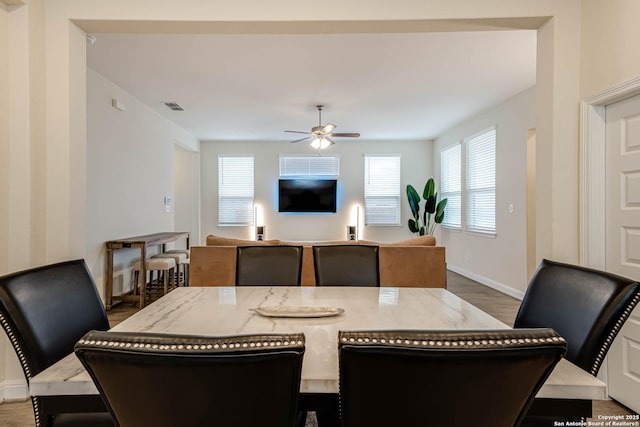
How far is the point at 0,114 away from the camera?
6.77 feet

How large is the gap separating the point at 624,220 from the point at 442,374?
2062mm

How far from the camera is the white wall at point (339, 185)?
7.56 metres

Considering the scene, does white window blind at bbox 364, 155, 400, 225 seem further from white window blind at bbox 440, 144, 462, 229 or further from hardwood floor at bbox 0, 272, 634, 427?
hardwood floor at bbox 0, 272, 634, 427

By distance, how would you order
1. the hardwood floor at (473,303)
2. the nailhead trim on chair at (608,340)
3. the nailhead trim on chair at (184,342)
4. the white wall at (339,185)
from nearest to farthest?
1. the nailhead trim on chair at (184,342)
2. the nailhead trim on chair at (608,340)
3. the hardwood floor at (473,303)
4. the white wall at (339,185)

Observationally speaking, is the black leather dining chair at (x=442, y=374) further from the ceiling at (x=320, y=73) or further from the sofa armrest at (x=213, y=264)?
the sofa armrest at (x=213, y=264)

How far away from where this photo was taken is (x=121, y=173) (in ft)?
14.5

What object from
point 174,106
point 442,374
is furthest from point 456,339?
point 174,106

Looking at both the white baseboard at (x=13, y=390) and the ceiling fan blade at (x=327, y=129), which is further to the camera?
the ceiling fan blade at (x=327, y=129)

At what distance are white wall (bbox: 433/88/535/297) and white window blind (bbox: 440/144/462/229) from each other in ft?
2.18

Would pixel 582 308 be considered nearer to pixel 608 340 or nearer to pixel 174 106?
pixel 608 340

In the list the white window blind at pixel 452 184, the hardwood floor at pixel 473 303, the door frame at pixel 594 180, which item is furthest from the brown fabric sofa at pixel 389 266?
the white window blind at pixel 452 184

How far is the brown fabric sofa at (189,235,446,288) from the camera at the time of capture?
3.55 m

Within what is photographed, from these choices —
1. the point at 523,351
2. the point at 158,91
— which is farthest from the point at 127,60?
the point at 523,351

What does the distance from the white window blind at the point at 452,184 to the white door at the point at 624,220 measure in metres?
4.24
